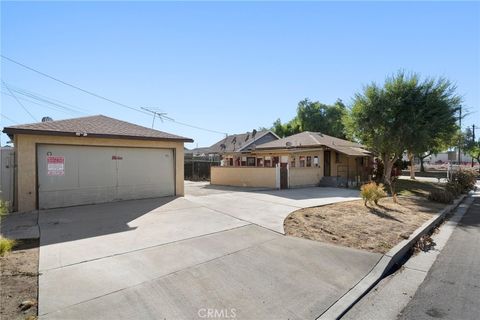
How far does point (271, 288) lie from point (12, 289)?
347 centimetres

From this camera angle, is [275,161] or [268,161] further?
[268,161]

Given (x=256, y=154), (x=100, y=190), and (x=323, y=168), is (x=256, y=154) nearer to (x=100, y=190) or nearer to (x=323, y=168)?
(x=323, y=168)

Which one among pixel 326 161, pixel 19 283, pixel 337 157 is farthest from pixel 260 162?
pixel 19 283

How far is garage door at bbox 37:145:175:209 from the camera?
9828 mm

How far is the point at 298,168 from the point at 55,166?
13702 millimetres

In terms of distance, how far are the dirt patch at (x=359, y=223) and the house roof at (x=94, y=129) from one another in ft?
22.0

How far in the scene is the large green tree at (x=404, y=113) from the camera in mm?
18078

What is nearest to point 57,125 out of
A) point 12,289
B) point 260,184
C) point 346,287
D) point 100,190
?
point 100,190

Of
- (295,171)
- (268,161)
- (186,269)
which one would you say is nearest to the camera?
(186,269)

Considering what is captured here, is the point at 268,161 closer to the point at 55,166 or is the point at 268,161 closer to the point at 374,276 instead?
the point at 55,166

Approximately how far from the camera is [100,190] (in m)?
10.9

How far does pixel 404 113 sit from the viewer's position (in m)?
18.5

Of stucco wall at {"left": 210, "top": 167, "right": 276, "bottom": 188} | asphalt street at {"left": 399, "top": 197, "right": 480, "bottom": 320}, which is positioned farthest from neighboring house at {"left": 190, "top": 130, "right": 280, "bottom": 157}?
asphalt street at {"left": 399, "top": 197, "right": 480, "bottom": 320}

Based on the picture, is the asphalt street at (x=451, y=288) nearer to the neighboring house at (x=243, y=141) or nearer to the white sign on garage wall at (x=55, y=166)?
the white sign on garage wall at (x=55, y=166)
